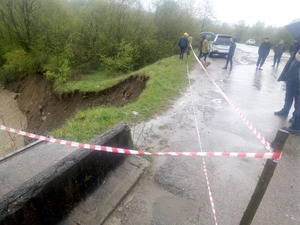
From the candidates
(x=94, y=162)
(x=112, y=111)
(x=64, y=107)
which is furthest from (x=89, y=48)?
(x=94, y=162)

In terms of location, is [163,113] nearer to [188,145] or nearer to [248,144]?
[188,145]

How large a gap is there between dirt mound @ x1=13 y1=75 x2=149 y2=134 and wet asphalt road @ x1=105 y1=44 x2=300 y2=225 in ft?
11.1

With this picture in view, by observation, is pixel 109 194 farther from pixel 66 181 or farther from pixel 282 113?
pixel 282 113

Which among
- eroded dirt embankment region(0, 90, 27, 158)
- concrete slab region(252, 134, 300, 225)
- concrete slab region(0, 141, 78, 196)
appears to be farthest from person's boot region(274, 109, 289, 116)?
eroded dirt embankment region(0, 90, 27, 158)

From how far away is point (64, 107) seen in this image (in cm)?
1331

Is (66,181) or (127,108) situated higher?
(66,181)

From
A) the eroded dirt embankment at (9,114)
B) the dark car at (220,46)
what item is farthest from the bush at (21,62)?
the dark car at (220,46)

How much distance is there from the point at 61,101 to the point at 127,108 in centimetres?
796

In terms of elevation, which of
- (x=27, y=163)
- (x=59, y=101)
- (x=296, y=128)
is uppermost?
(x=296, y=128)

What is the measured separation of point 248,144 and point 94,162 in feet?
12.3

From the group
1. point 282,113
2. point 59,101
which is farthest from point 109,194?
point 59,101

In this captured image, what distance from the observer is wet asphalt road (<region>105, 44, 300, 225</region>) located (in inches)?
133

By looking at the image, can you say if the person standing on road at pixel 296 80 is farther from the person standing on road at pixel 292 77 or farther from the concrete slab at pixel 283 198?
the concrete slab at pixel 283 198

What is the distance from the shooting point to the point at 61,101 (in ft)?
45.7
